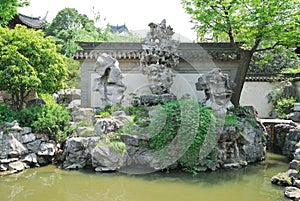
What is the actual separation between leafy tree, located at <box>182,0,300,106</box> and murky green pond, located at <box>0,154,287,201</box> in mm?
4241

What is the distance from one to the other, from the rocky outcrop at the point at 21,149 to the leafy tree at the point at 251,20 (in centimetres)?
614

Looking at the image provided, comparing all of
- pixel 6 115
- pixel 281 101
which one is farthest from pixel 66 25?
pixel 6 115

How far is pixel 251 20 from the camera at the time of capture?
9688mm

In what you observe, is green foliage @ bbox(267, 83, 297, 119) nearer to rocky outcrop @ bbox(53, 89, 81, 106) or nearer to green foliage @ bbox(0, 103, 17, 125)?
rocky outcrop @ bbox(53, 89, 81, 106)

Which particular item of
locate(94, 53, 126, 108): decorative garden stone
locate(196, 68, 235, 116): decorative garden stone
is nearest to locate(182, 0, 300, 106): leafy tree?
locate(196, 68, 235, 116): decorative garden stone

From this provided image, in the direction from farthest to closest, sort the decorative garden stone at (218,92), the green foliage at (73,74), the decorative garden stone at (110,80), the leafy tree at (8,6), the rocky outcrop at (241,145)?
the green foliage at (73,74), the decorative garden stone at (110,80), the decorative garden stone at (218,92), the rocky outcrop at (241,145), the leafy tree at (8,6)

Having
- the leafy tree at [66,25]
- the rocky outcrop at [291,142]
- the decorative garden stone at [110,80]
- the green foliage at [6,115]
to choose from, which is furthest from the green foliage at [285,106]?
the leafy tree at [66,25]

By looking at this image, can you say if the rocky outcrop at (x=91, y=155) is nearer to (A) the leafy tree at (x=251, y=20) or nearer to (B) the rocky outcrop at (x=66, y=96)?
(A) the leafy tree at (x=251, y=20)

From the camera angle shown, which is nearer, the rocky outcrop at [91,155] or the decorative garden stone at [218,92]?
the rocky outcrop at [91,155]

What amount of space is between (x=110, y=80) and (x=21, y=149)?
10.8ft

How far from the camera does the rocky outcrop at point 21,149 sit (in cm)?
792

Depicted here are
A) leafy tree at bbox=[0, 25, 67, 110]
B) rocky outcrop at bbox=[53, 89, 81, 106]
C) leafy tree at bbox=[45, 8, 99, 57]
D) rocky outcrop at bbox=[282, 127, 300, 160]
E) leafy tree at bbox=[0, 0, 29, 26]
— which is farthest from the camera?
leafy tree at bbox=[45, 8, 99, 57]

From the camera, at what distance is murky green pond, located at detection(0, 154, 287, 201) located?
20.1 feet

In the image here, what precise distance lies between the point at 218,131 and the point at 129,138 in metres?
2.29
